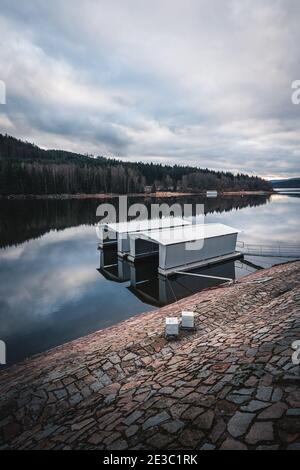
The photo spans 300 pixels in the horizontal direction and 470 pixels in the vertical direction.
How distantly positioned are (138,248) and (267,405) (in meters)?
21.6

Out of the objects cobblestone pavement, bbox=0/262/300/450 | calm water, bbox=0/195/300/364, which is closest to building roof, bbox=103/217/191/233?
calm water, bbox=0/195/300/364

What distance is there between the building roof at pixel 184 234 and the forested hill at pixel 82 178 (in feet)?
256

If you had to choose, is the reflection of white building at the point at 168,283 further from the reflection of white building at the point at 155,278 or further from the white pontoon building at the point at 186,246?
the white pontoon building at the point at 186,246

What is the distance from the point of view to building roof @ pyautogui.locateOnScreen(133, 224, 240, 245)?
21772 millimetres

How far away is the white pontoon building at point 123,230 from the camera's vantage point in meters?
26.4

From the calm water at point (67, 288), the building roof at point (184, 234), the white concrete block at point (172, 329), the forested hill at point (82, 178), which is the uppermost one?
the forested hill at point (82, 178)

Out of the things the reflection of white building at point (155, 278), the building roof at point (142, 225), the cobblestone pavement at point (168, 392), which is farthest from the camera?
the building roof at point (142, 225)

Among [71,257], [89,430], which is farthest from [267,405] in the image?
[71,257]

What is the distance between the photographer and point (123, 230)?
26688 millimetres

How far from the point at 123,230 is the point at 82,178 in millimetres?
86811

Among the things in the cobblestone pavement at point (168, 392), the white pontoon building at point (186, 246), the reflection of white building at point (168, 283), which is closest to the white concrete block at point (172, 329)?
the cobblestone pavement at point (168, 392)

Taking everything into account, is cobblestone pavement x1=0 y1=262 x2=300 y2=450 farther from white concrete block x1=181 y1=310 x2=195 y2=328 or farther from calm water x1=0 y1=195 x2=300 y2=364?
calm water x1=0 y1=195 x2=300 y2=364

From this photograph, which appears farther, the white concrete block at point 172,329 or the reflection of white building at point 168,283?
the reflection of white building at point 168,283

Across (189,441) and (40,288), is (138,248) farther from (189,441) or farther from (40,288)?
(189,441)
